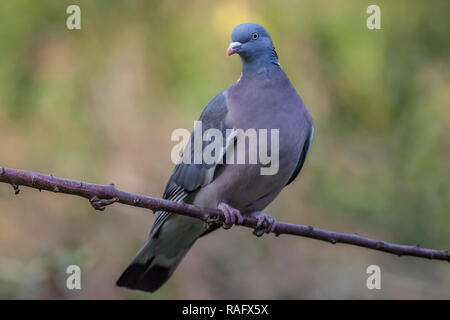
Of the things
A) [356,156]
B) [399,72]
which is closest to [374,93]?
[399,72]

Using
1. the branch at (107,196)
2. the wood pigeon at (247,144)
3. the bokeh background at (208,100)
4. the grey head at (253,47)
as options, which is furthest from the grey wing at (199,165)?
the bokeh background at (208,100)

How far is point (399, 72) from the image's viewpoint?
17.4 ft

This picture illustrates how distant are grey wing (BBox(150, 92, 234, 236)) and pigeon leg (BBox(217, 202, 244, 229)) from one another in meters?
0.18

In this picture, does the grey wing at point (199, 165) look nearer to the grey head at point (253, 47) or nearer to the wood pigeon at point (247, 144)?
the wood pigeon at point (247, 144)

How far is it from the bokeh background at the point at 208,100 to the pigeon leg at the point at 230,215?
182 cm

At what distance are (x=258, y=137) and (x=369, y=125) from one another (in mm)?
2381

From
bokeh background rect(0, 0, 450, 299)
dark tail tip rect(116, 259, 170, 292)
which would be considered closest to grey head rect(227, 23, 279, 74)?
dark tail tip rect(116, 259, 170, 292)

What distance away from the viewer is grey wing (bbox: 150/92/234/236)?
11.3ft

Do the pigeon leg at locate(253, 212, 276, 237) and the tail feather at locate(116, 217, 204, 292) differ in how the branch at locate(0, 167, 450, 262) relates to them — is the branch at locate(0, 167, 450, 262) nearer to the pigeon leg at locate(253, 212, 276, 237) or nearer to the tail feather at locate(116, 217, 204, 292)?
the pigeon leg at locate(253, 212, 276, 237)

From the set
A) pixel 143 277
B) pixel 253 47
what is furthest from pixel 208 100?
pixel 143 277

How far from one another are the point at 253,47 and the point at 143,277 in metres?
1.61

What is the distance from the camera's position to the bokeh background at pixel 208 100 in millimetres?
5184

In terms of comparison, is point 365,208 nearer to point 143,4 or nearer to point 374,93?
point 374,93

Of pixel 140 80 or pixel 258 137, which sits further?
pixel 140 80
